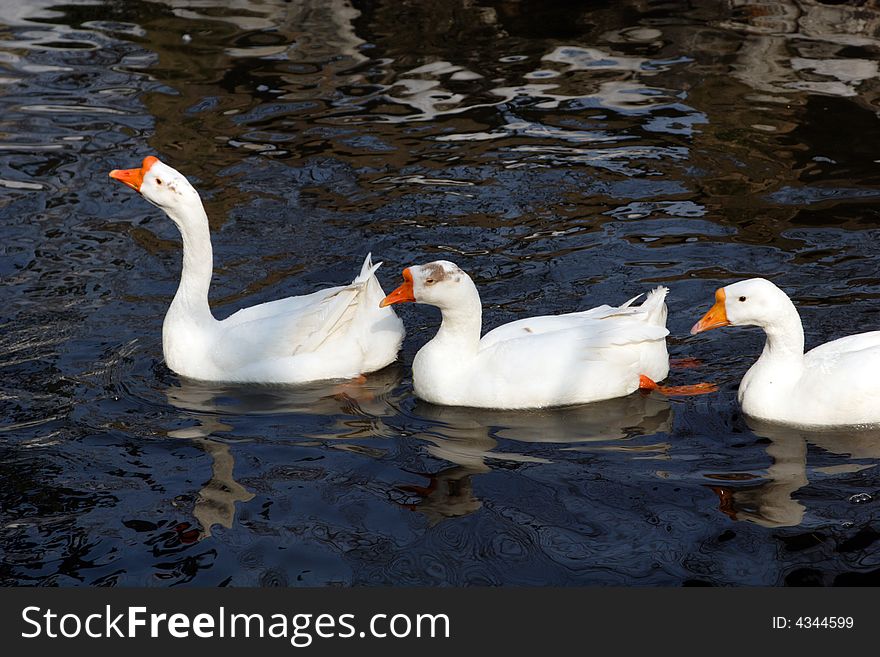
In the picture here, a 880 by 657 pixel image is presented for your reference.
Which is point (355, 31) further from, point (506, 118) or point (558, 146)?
point (558, 146)

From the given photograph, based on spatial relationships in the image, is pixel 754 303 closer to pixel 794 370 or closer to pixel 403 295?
pixel 794 370

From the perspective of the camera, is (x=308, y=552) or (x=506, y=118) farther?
(x=506, y=118)

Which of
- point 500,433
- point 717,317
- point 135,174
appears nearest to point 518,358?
point 500,433

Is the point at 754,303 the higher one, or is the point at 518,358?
the point at 754,303

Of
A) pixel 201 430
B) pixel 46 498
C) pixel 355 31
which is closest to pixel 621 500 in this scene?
pixel 201 430

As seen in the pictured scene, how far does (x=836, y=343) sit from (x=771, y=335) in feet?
1.56

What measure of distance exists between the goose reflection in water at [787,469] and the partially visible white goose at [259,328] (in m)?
2.72

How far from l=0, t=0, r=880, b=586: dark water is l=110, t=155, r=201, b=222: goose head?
1.23 m

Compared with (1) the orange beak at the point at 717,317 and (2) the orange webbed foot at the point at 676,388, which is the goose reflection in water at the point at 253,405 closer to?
(2) the orange webbed foot at the point at 676,388

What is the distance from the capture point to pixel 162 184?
8.04 meters

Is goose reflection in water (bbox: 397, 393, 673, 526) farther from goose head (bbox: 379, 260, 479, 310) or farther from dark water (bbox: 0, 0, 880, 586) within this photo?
goose head (bbox: 379, 260, 479, 310)

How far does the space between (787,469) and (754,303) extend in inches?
41.4

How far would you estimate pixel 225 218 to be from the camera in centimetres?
1095

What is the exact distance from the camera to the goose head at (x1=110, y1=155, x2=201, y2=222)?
316 inches
